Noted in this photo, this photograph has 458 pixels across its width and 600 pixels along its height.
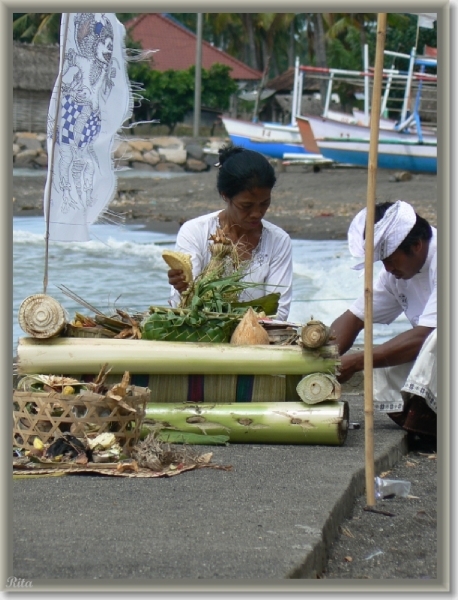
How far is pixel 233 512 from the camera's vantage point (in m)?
3.25

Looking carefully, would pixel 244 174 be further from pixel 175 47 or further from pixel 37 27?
pixel 175 47

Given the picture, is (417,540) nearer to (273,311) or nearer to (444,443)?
(444,443)

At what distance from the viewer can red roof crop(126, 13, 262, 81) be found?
48.7 m

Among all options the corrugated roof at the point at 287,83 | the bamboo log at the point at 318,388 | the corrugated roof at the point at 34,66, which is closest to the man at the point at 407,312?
the bamboo log at the point at 318,388

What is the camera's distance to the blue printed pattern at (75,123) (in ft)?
15.2

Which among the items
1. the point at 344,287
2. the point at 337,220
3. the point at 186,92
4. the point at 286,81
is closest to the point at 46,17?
the point at 186,92

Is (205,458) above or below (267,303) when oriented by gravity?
below

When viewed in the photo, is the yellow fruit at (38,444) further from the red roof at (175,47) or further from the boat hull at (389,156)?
the red roof at (175,47)

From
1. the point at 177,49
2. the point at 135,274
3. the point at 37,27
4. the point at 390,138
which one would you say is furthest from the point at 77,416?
the point at 177,49

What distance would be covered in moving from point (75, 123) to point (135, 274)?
27.8 feet

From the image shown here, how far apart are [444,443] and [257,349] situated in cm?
127

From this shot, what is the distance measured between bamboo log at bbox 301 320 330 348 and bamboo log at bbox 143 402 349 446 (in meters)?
0.30

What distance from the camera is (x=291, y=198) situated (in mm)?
22047

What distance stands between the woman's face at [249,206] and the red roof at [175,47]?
44.4 metres
